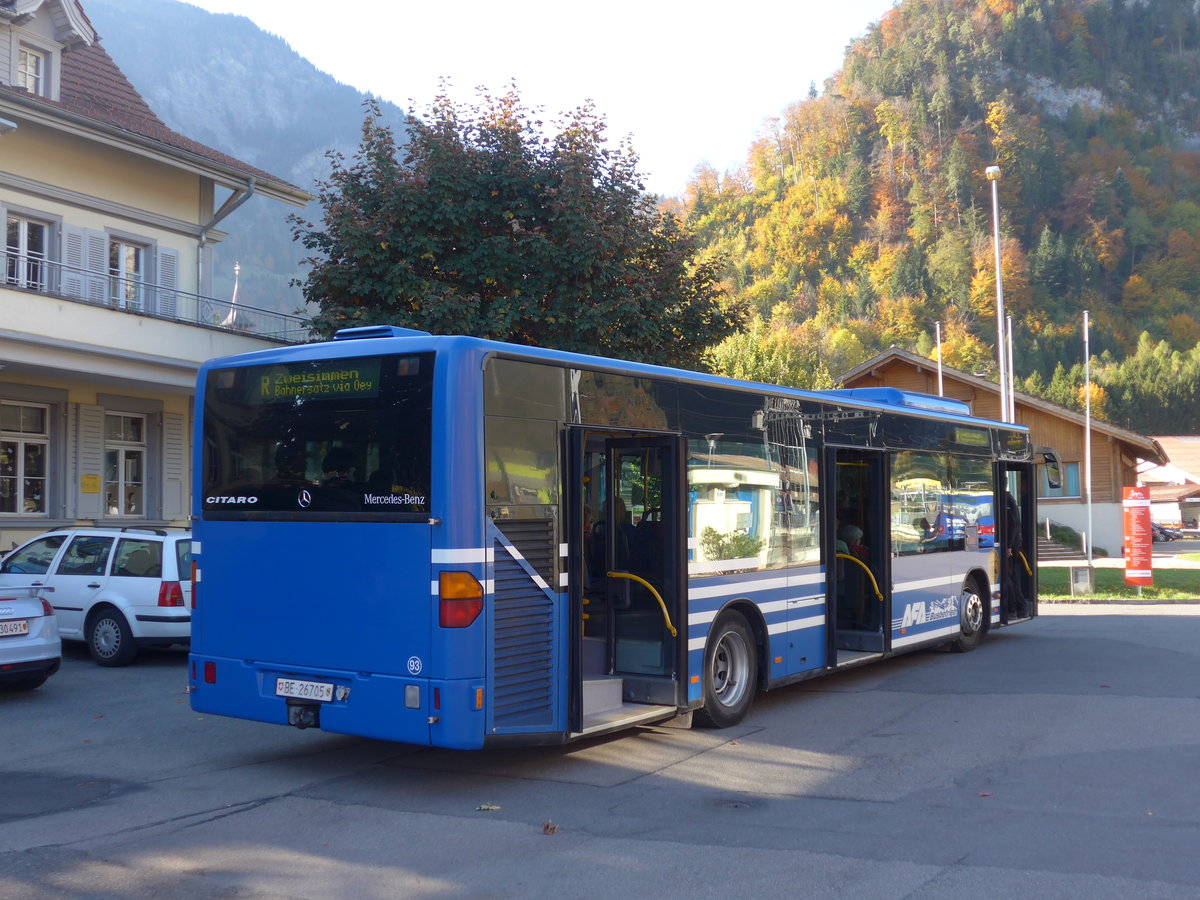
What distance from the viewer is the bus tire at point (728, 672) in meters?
9.39

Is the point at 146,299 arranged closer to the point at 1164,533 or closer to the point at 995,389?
the point at 995,389

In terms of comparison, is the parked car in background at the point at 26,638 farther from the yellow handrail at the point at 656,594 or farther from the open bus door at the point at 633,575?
the yellow handrail at the point at 656,594

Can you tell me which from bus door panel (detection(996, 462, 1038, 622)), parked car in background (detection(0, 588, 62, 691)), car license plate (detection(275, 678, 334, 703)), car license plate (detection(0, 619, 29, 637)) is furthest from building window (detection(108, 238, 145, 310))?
bus door panel (detection(996, 462, 1038, 622))

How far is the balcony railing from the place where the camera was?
1902cm

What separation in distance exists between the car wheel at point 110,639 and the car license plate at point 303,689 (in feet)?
20.2

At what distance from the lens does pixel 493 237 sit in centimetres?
1816

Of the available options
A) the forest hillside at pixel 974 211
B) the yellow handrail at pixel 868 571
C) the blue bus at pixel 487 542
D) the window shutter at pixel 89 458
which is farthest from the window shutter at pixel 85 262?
the forest hillside at pixel 974 211

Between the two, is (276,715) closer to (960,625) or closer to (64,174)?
(960,625)

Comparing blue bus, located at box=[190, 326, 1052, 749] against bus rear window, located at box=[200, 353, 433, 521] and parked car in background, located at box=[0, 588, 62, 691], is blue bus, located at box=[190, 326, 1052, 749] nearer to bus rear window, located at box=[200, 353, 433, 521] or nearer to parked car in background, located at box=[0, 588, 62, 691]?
bus rear window, located at box=[200, 353, 433, 521]

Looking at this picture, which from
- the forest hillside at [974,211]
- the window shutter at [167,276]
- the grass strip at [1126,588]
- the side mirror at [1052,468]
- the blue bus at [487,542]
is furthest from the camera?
the forest hillside at [974,211]

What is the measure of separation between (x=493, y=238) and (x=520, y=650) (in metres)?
11.5

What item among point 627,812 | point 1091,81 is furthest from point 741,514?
point 1091,81

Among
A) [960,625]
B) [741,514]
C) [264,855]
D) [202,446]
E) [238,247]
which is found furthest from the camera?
[238,247]

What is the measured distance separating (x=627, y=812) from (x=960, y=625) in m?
8.41
